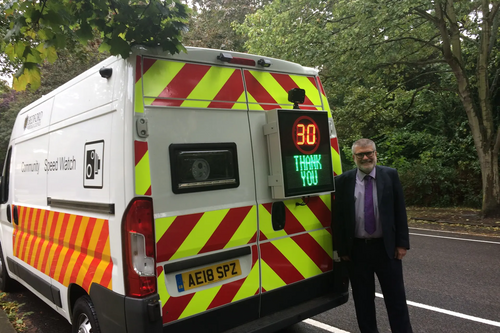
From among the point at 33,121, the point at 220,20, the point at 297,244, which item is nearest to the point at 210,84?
the point at 297,244

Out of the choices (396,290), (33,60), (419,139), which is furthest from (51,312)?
(419,139)

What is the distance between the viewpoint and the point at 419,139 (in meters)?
14.9

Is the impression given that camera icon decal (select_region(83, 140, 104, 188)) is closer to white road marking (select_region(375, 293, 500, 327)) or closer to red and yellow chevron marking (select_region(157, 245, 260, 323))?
red and yellow chevron marking (select_region(157, 245, 260, 323))

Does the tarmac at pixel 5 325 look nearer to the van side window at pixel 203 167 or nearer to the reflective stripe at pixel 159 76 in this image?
the van side window at pixel 203 167

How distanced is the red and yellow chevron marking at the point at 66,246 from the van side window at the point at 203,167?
0.59 meters

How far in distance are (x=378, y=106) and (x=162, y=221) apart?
1058 cm

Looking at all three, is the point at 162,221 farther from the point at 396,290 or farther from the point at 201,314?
the point at 396,290

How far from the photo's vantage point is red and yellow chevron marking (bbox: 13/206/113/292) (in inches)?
101

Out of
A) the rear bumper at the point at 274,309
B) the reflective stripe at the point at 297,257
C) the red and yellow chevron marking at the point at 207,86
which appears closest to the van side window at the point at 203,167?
the red and yellow chevron marking at the point at 207,86

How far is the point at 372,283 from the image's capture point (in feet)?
10.2

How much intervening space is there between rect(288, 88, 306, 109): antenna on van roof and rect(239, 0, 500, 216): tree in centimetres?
671

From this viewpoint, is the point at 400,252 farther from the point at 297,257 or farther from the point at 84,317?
the point at 84,317

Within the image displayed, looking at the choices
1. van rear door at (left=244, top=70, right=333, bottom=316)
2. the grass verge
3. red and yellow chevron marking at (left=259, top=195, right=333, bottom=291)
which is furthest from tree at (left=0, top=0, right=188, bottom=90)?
the grass verge

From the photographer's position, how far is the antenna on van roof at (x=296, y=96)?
3104mm
